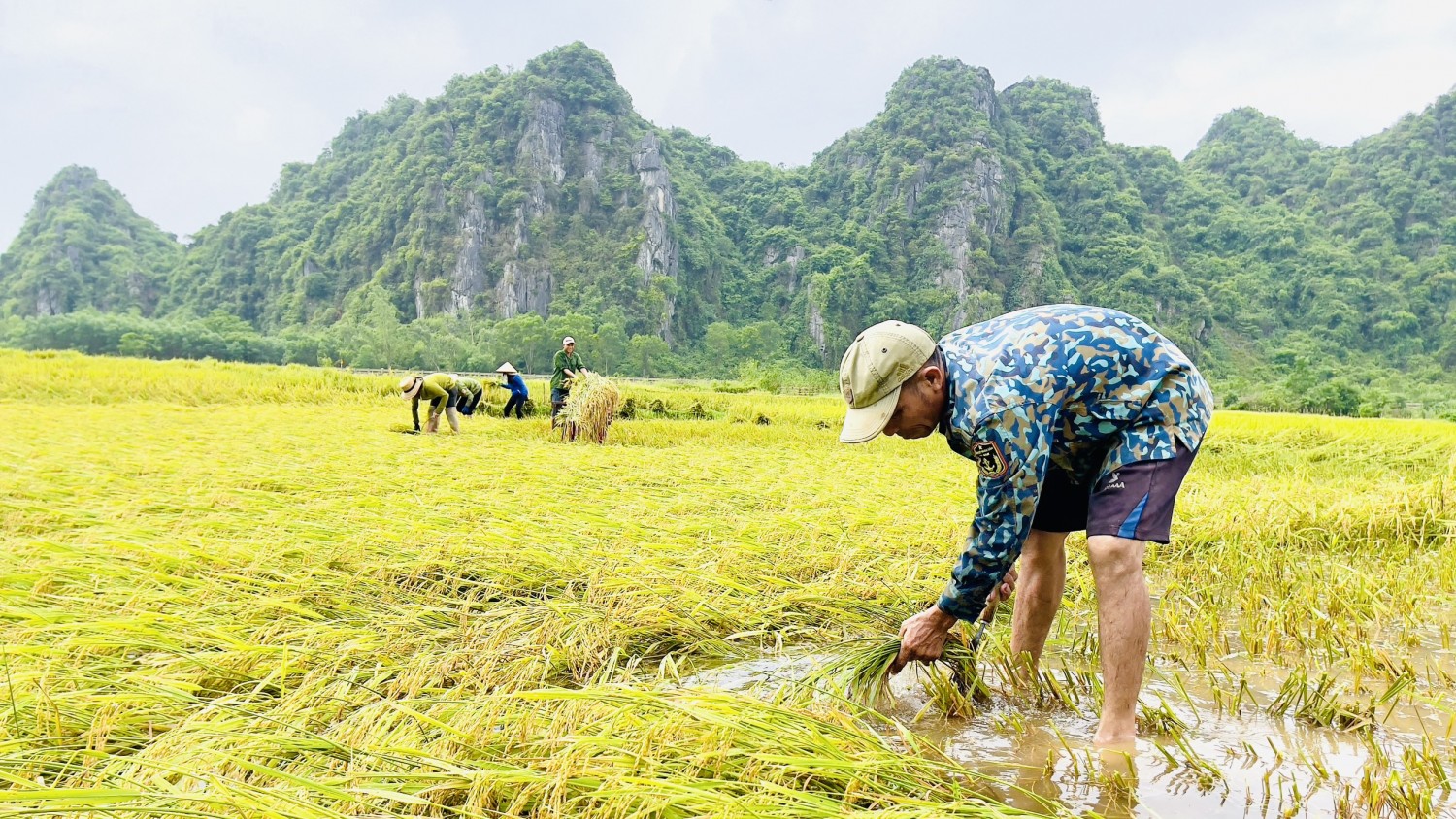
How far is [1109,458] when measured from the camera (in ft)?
5.65

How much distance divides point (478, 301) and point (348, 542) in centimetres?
6313

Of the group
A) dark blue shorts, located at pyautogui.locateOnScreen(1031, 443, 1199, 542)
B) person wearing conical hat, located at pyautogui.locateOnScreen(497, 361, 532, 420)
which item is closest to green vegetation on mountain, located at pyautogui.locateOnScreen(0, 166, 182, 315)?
person wearing conical hat, located at pyautogui.locateOnScreen(497, 361, 532, 420)

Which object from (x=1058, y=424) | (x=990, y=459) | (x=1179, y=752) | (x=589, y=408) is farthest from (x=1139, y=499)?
(x=589, y=408)

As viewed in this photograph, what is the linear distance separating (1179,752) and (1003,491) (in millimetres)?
683

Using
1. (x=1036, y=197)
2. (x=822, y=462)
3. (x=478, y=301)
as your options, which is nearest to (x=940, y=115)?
(x=1036, y=197)

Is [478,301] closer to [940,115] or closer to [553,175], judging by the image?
[553,175]

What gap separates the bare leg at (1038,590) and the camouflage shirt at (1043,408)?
0.38 m

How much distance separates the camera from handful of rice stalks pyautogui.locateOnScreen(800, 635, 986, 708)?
1880mm

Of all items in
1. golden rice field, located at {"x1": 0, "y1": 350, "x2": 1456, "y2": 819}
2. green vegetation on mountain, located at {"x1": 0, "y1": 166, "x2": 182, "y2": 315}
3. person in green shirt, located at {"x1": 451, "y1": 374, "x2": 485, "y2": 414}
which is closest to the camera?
golden rice field, located at {"x1": 0, "y1": 350, "x2": 1456, "y2": 819}

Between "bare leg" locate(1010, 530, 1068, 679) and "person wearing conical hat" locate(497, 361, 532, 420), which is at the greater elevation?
"person wearing conical hat" locate(497, 361, 532, 420)

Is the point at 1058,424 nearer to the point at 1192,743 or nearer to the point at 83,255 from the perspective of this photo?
the point at 1192,743

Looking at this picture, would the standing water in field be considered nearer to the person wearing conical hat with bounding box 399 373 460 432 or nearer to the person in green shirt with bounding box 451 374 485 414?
the person wearing conical hat with bounding box 399 373 460 432

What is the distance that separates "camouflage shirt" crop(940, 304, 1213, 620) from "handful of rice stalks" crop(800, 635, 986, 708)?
0.31 metres

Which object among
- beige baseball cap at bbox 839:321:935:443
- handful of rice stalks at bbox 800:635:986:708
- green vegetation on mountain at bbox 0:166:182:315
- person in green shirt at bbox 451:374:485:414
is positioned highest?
green vegetation on mountain at bbox 0:166:182:315
